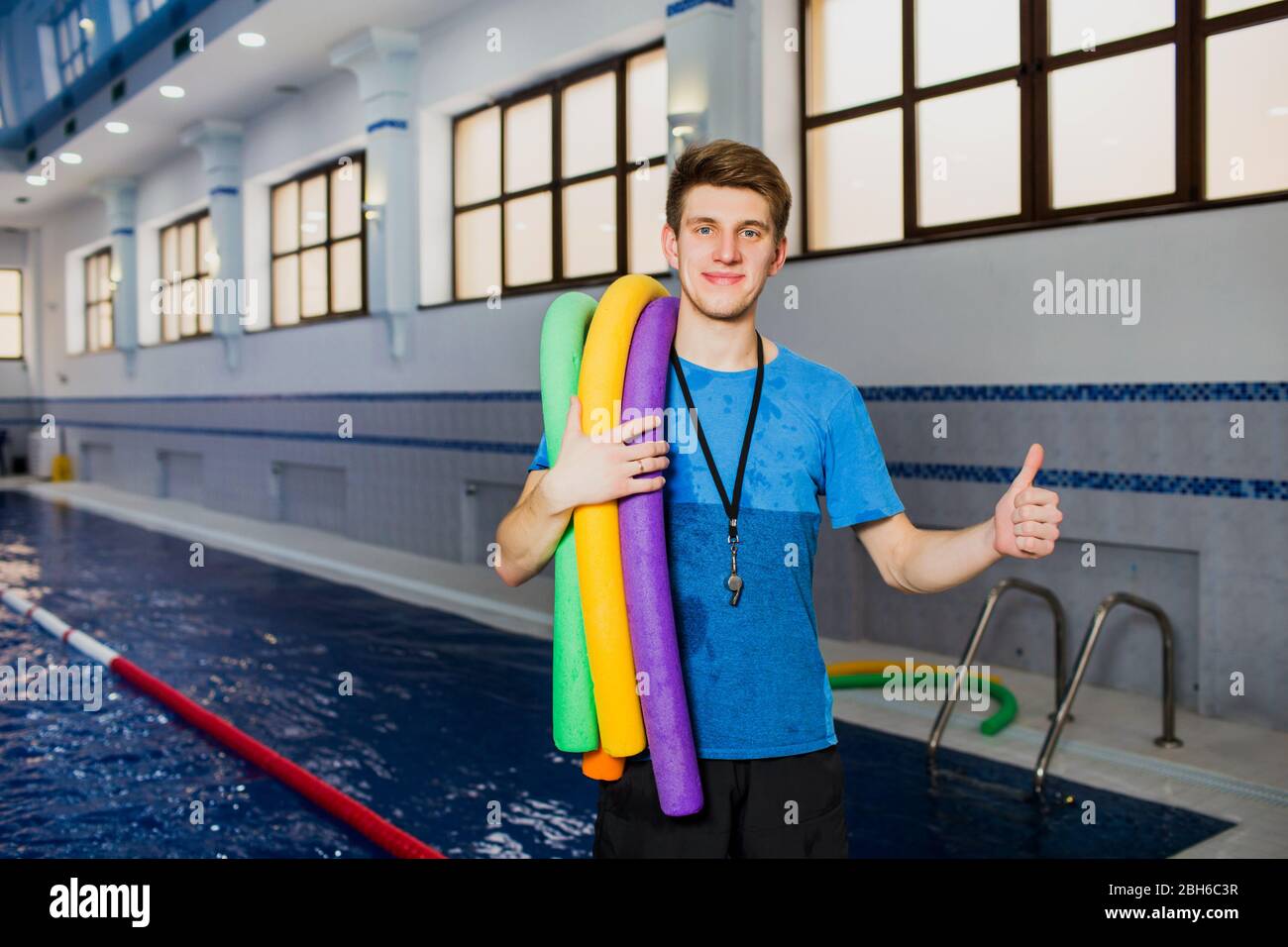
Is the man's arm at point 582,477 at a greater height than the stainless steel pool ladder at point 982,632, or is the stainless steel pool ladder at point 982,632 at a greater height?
the man's arm at point 582,477

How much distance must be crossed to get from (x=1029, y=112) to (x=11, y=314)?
21111 mm

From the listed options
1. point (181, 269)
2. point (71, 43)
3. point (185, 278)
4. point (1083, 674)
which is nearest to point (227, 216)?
point (71, 43)

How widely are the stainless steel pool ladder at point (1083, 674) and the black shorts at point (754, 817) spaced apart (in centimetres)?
252

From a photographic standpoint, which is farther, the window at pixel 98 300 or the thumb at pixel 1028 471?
the window at pixel 98 300

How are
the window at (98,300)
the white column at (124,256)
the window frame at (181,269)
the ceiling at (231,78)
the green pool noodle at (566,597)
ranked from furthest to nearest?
1. the window at (98,300)
2. the white column at (124,256)
3. the window frame at (181,269)
4. the ceiling at (231,78)
5. the green pool noodle at (566,597)

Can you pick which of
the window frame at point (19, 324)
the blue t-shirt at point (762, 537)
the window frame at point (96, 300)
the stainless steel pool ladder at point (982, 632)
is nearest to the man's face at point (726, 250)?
the blue t-shirt at point (762, 537)

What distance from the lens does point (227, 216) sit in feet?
45.0

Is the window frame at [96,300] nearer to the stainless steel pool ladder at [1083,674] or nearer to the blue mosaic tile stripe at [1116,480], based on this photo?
the blue mosaic tile stripe at [1116,480]

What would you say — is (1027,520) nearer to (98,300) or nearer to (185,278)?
(185,278)

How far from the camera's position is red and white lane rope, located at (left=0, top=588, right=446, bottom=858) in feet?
12.2

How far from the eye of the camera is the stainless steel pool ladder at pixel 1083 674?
13.4 ft

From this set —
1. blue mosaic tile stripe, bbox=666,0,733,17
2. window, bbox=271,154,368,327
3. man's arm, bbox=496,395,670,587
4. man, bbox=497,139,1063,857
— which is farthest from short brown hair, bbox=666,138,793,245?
window, bbox=271,154,368,327

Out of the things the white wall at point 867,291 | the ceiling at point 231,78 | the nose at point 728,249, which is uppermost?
the ceiling at point 231,78
